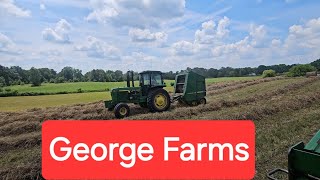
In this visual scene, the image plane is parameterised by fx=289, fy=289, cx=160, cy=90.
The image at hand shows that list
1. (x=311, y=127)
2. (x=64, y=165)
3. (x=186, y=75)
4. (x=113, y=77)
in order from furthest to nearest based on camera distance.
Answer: (x=113, y=77) → (x=186, y=75) → (x=311, y=127) → (x=64, y=165)

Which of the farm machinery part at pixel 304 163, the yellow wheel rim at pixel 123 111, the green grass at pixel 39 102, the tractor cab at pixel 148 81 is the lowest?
the green grass at pixel 39 102

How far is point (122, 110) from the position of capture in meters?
12.9

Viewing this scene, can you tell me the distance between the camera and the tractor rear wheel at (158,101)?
13.7 metres

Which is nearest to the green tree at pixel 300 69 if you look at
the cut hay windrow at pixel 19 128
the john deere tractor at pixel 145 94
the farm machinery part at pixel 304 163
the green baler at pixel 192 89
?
the green baler at pixel 192 89

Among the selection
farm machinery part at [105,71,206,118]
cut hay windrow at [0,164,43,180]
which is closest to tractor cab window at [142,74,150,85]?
farm machinery part at [105,71,206,118]

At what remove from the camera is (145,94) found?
46.4 ft

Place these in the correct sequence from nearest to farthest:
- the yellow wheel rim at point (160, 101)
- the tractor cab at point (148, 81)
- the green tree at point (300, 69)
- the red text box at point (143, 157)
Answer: the red text box at point (143, 157)
the yellow wheel rim at point (160, 101)
the tractor cab at point (148, 81)
the green tree at point (300, 69)

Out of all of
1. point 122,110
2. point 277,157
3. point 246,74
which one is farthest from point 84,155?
point 246,74

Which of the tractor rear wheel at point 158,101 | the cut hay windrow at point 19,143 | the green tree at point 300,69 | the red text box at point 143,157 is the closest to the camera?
the red text box at point 143,157

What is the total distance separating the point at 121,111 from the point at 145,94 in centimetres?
178

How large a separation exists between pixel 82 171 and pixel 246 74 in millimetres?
66494

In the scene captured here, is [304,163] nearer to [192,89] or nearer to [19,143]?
[19,143]

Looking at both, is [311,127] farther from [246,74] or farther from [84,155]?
[246,74]

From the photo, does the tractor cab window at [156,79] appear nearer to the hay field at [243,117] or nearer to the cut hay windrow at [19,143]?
the hay field at [243,117]
